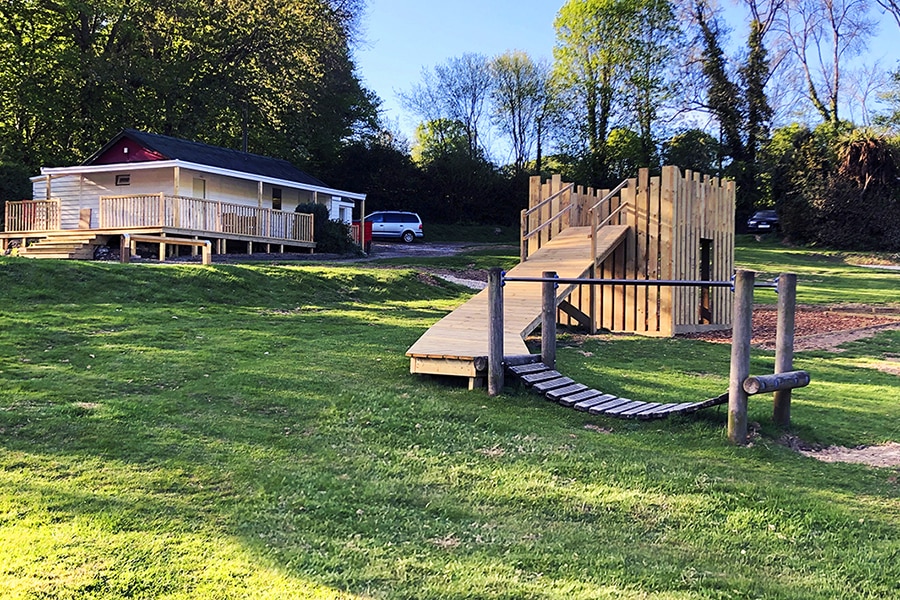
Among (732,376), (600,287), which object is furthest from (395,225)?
(732,376)

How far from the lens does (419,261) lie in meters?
25.4

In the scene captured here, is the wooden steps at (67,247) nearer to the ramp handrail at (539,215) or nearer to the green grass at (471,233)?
the ramp handrail at (539,215)

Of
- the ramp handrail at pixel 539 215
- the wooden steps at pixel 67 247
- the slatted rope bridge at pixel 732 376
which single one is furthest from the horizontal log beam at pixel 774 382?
the wooden steps at pixel 67 247

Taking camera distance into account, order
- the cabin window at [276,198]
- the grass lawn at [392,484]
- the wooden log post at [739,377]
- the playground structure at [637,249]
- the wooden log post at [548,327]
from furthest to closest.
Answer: the cabin window at [276,198], the playground structure at [637,249], the wooden log post at [548,327], the wooden log post at [739,377], the grass lawn at [392,484]

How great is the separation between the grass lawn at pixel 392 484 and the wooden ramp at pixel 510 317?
0.29 meters

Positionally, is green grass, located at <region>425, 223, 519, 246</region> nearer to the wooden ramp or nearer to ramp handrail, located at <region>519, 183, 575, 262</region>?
ramp handrail, located at <region>519, 183, 575, 262</region>

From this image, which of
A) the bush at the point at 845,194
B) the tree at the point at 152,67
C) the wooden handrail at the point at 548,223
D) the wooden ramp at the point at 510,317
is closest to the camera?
the wooden ramp at the point at 510,317

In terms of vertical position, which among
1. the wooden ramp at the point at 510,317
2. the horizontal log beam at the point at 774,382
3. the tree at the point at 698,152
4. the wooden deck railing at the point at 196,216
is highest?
the tree at the point at 698,152

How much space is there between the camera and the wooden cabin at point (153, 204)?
82.8ft

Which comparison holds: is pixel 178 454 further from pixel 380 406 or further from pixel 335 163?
pixel 335 163

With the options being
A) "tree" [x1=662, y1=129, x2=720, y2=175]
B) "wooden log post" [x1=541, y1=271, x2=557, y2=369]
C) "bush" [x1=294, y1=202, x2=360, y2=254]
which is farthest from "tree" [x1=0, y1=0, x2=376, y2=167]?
"wooden log post" [x1=541, y1=271, x2=557, y2=369]

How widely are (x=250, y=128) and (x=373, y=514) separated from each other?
42.9 meters

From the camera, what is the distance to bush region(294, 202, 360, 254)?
96.6 ft

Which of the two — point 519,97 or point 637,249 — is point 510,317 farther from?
point 519,97
